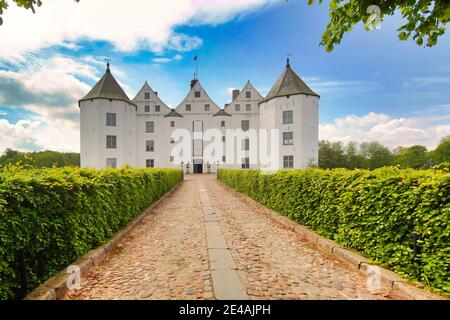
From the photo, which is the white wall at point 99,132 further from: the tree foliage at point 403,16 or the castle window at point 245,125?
the tree foliage at point 403,16

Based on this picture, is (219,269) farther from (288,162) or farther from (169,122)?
(169,122)

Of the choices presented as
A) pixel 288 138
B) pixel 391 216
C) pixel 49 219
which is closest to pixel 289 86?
pixel 288 138

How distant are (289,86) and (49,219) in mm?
→ 31388

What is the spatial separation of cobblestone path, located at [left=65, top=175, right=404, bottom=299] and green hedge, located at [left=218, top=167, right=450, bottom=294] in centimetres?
60

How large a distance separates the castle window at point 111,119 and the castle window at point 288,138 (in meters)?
22.6

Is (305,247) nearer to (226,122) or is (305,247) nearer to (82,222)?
(82,222)

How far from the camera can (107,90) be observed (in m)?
31.7

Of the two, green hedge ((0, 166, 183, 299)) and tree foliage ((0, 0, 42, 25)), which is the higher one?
tree foliage ((0, 0, 42, 25))

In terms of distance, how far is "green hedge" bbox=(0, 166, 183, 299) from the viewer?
2.67 m

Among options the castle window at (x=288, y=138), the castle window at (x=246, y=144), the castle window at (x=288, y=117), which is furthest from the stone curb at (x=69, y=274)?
the castle window at (x=246, y=144)

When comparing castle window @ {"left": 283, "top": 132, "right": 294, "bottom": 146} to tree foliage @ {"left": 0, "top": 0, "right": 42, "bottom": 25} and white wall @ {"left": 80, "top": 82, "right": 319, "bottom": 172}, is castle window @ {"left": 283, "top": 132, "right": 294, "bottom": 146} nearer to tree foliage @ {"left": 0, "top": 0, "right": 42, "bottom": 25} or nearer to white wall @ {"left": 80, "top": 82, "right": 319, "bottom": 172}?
white wall @ {"left": 80, "top": 82, "right": 319, "bottom": 172}

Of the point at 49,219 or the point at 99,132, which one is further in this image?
the point at 99,132

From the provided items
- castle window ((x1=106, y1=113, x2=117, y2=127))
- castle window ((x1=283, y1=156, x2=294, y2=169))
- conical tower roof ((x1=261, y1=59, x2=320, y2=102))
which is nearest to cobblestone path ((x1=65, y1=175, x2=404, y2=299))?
castle window ((x1=283, y1=156, x2=294, y2=169))
